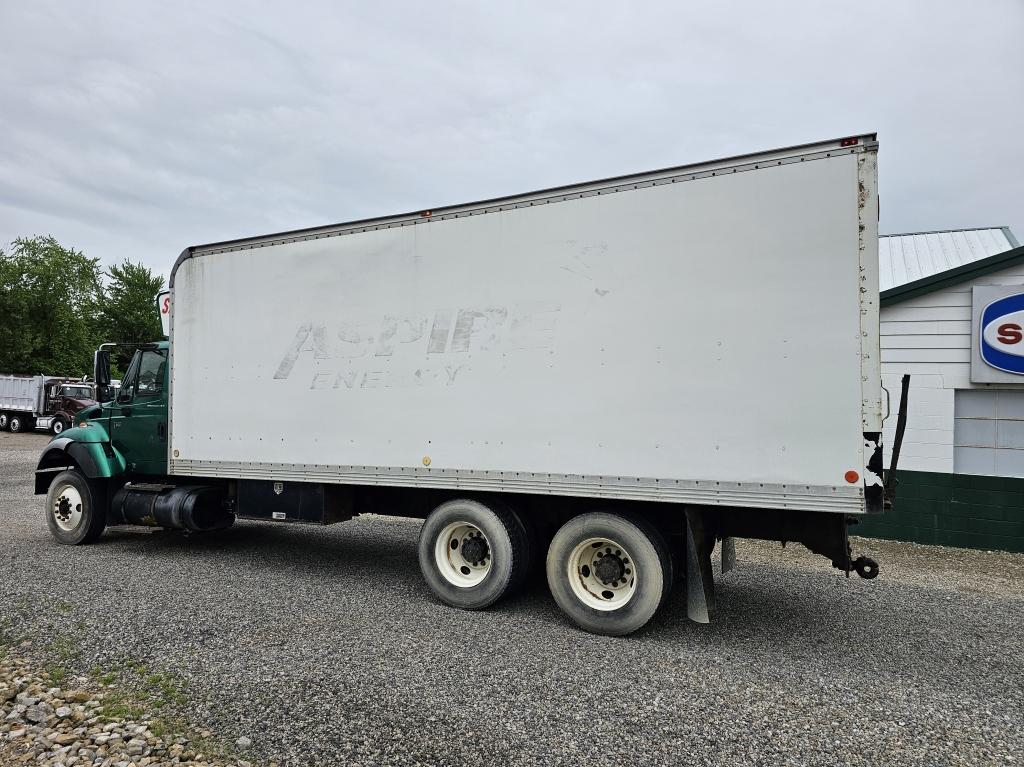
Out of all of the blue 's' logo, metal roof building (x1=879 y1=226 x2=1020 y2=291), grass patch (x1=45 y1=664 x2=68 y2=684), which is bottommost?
grass patch (x1=45 y1=664 x2=68 y2=684)

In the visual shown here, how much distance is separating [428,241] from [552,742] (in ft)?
13.8

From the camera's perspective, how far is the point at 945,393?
8.69 meters

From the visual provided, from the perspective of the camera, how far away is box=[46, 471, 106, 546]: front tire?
785 centimetres

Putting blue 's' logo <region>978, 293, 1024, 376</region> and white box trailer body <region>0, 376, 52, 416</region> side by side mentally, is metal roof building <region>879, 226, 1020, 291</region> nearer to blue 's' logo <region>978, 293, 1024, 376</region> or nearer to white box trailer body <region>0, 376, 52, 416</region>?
blue 's' logo <region>978, 293, 1024, 376</region>

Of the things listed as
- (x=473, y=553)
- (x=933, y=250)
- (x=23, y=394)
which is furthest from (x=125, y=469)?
(x=23, y=394)

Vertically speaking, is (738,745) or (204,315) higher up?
(204,315)

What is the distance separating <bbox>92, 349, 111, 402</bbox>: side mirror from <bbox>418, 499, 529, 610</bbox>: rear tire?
486cm

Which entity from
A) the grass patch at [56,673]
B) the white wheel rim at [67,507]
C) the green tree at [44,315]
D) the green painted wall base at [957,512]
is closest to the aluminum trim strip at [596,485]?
the grass patch at [56,673]

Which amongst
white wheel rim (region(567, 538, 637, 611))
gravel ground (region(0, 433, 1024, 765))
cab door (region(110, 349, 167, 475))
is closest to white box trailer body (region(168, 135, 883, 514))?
white wheel rim (region(567, 538, 637, 611))

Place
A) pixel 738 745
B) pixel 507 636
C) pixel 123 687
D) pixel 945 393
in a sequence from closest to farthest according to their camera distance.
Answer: pixel 738 745, pixel 123 687, pixel 507 636, pixel 945 393

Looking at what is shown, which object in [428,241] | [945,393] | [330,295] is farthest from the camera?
[945,393]

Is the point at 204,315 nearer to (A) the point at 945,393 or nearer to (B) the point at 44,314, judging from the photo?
(A) the point at 945,393

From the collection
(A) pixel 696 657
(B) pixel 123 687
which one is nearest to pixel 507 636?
(A) pixel 696 657

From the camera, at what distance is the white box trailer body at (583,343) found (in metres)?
4.45
